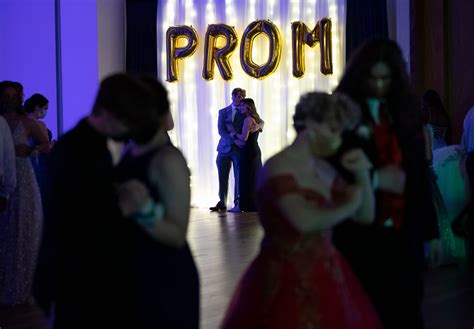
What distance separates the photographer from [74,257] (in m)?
2.01

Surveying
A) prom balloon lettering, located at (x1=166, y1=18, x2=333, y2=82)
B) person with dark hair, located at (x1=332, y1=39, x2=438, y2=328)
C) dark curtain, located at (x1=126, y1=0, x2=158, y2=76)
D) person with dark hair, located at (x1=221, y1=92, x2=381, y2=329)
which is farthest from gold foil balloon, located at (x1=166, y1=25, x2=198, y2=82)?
person with dark hair, located at (x1=221, y1=92, x2=381, y2=329)

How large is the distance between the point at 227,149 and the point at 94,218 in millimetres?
7631

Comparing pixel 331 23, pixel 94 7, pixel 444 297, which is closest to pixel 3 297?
pixel 444 297

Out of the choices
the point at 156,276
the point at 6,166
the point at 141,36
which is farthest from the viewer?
the point at 141,36

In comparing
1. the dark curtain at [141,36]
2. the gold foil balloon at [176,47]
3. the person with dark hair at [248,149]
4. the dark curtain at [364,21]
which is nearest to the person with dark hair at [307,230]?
the dark curtain at [364,21]

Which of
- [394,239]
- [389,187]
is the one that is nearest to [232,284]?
[394,239]

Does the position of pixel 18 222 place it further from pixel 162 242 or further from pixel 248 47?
pixel 248 47

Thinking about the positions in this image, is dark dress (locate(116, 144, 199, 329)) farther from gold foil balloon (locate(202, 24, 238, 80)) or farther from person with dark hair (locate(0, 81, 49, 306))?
gold foil balloon (locate(202, 24, 238, 80))

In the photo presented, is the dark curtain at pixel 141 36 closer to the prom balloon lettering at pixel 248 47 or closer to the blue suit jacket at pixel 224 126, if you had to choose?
the prom balloon lettering at pixel 248 47

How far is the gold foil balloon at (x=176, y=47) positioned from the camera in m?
10.3

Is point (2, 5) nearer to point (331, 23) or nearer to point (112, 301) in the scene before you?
point (331, 23)

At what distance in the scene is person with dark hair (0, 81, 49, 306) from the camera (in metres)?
4.52

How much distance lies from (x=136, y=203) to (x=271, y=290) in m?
0.57

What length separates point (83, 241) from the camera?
2.01m
